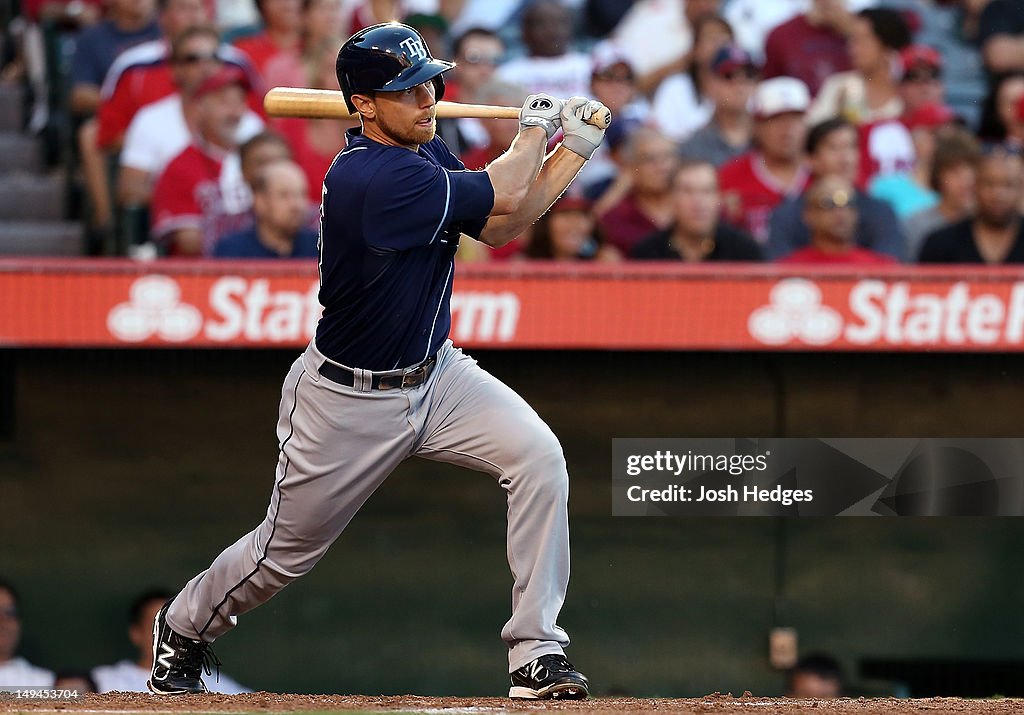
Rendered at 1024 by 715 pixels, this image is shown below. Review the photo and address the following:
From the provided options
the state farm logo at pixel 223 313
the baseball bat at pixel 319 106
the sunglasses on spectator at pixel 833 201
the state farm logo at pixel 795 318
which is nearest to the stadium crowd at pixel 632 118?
the sunglasses on spectator at pixel 833 201

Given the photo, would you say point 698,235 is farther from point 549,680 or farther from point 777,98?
point 549,680

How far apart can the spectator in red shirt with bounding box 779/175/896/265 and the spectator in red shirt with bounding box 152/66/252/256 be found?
6.81ft

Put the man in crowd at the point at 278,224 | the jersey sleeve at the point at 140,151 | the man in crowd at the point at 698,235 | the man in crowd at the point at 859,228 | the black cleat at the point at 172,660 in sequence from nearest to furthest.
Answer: the black cleat at the point at 172,660 → the man in crowd at the point at 278,224 → the man in crowd at the point at 698,235 → the man in crowd at the point at 859,228 → the jersey sleeve at the point at 140,151

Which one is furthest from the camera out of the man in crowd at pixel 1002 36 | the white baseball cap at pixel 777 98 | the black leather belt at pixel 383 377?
the man in crowd at pixel 1002 36

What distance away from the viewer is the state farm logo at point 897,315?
16.0ft

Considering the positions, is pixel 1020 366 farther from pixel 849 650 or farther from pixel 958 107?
pixel 958 107

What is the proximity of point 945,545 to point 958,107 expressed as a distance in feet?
7.43

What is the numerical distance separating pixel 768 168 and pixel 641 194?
60cm

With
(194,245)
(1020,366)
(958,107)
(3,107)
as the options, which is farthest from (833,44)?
(3,107)

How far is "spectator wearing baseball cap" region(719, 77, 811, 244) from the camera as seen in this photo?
5.87 m

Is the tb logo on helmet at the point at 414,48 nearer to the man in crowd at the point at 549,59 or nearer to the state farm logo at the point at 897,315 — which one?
the state farm logo at the point at 897,315

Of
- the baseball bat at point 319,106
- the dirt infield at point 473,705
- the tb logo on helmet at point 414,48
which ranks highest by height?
the tb logo on helmet at point 414,48

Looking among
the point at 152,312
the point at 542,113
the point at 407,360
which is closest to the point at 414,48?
the point at 542,113
